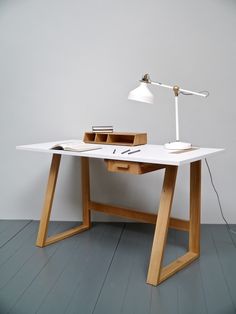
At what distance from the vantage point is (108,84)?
2.86m

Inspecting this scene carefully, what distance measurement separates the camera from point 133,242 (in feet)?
8.36

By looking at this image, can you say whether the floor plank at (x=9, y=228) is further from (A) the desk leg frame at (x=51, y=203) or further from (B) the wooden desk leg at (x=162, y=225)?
(B) the wooden desk leg at (x=162, y=225)

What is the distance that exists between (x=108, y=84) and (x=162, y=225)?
4.63ft

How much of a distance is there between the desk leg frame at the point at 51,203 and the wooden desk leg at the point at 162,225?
36.1 inches

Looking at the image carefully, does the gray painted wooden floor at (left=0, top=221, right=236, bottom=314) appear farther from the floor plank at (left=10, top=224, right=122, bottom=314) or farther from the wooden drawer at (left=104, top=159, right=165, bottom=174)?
the wooden drawer at (left=104, top=159, right=165, bottom=174)

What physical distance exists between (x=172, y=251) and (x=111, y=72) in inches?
60.1

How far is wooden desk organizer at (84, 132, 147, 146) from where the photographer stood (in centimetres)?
239

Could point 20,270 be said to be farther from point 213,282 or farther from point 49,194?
point 213,282

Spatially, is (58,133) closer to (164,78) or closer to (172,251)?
(164,78)

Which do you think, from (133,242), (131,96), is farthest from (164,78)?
(133,242)

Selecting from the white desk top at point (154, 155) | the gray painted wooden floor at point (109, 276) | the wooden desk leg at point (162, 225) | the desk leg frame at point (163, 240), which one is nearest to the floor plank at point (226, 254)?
the gray painted wooden floor at point (109, 276)

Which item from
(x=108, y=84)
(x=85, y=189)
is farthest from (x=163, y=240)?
(x=108, y=84)

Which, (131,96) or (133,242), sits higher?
(131,96)

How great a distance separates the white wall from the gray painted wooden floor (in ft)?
1.32
